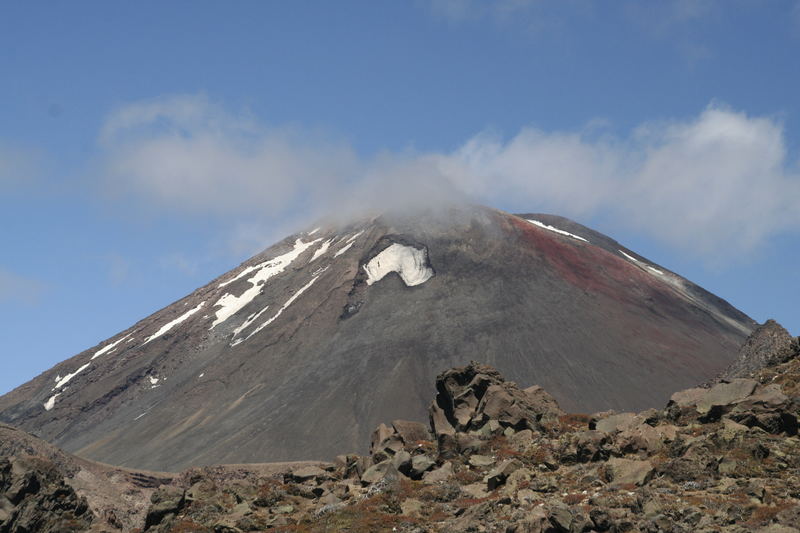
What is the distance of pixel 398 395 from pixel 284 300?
57.7 metres

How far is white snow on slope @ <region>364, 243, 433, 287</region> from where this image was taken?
173500 millimetres

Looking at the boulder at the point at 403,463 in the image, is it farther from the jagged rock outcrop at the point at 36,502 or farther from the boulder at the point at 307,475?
the jagged rock outcrop at the point at 36,502

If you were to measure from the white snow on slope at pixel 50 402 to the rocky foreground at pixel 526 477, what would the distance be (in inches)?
6177

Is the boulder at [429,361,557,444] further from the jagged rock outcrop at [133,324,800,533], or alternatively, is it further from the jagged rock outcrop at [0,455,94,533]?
the jagged rock outcrop at [0,455,94,533]

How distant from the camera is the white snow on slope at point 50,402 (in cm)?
18925

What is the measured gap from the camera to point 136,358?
195 metres

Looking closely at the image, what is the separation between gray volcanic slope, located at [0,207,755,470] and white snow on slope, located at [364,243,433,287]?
1.29ft

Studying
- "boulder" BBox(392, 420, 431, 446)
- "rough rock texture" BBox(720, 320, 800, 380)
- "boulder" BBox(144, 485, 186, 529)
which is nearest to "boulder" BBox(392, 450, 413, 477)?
"boulder" BBox(392, 420, 431, 446)

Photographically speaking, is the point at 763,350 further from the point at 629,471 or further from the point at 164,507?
the point at 164,507

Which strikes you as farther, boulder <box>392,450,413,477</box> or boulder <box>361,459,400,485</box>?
boulder <box>392,450,413,477</box>

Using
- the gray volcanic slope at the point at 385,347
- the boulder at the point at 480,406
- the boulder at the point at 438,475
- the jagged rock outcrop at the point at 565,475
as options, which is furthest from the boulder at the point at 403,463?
the gray volcanic slope at the point at 385,347

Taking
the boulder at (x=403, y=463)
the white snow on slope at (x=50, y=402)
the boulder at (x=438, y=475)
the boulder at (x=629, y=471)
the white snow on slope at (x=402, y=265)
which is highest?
the white snow on slope at (x=50, y=402)

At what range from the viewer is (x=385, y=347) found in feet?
500

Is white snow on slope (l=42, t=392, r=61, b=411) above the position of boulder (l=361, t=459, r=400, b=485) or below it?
above
